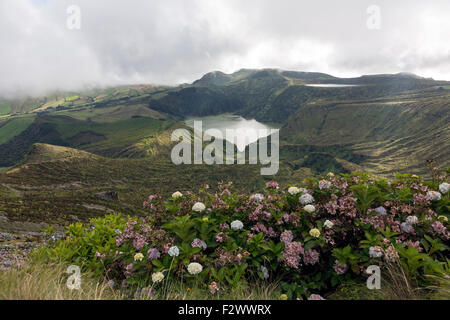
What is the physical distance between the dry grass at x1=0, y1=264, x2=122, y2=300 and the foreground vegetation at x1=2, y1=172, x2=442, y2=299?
1.25 ft

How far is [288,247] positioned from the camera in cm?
408

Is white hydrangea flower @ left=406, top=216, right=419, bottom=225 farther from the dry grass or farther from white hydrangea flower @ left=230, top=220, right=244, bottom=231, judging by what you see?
the dry grass

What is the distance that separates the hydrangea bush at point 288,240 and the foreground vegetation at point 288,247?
2cm

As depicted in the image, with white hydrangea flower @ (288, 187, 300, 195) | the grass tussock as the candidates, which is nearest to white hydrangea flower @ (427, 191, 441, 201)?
white hydrangea flower @ (288, 187, 300, 195)

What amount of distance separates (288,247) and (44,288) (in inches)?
139

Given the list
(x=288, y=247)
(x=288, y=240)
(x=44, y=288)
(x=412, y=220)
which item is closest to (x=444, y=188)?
(x=412, y=220)

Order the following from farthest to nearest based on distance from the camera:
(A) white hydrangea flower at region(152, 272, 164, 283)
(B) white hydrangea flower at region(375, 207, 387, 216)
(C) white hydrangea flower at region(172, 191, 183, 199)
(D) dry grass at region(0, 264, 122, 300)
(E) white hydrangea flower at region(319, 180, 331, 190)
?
(C) white hydrangea flower at region(172, 191, 183, 199)
(E) white hydrangea flower at region(319, 180, 331, 190)
(B) white hydrangea flower at region(375, 207, 387, 216)
(A) white hydrangea flower at region(152, 272, 164, 283)
(D) dry grass at region(0, 264, 122, 300)

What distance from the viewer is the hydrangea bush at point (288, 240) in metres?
3.90

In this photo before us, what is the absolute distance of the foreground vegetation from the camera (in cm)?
371

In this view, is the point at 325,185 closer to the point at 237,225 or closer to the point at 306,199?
the point at 306,199

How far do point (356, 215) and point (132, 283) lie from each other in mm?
3897

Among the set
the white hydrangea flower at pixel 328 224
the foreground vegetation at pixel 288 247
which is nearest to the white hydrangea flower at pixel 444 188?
the foreground vegetation at pixel 288 247
